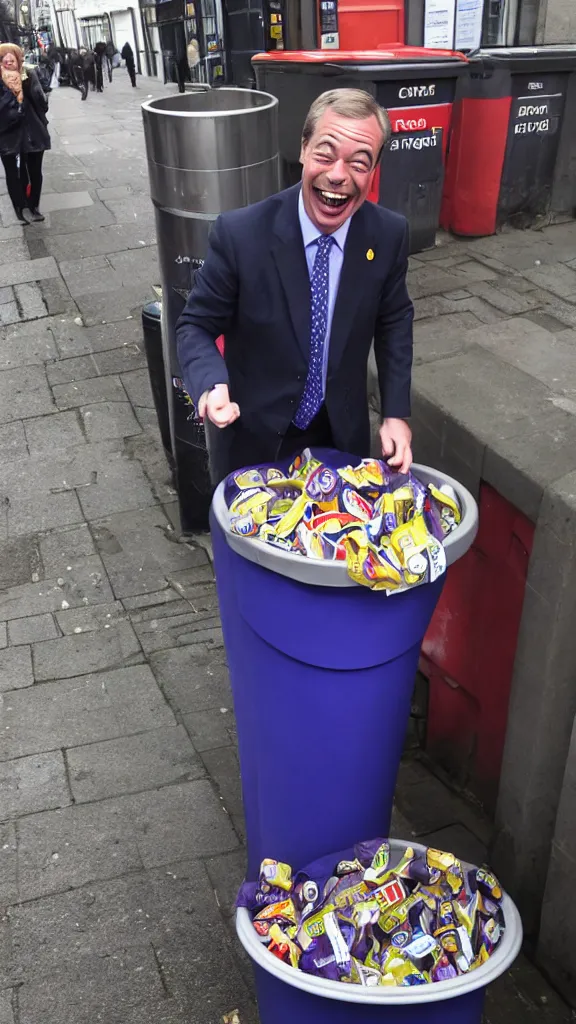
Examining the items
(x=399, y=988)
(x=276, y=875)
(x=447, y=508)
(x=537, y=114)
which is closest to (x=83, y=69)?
(x=537, y=114)

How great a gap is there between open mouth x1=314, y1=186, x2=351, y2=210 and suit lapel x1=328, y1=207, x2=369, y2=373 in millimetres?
115

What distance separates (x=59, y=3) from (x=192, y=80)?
26172mm

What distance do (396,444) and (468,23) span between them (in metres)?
9.06

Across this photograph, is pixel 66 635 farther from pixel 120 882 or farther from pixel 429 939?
pixel 429 939

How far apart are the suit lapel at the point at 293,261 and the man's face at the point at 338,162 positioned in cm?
8

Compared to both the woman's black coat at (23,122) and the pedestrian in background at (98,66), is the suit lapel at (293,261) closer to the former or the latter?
the woman's black coat at (23,122)

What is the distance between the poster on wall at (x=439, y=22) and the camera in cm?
898

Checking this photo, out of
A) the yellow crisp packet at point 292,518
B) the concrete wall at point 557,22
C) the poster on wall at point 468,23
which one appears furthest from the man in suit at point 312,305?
the concrete wall at point 557,22

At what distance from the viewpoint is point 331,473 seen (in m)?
1.99

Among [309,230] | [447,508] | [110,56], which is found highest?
[309,230]

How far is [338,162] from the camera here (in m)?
2.05

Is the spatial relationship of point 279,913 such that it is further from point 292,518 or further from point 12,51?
point 12,51

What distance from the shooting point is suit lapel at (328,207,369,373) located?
2232 mm

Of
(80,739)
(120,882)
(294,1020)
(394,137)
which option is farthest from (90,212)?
(294,1020)
